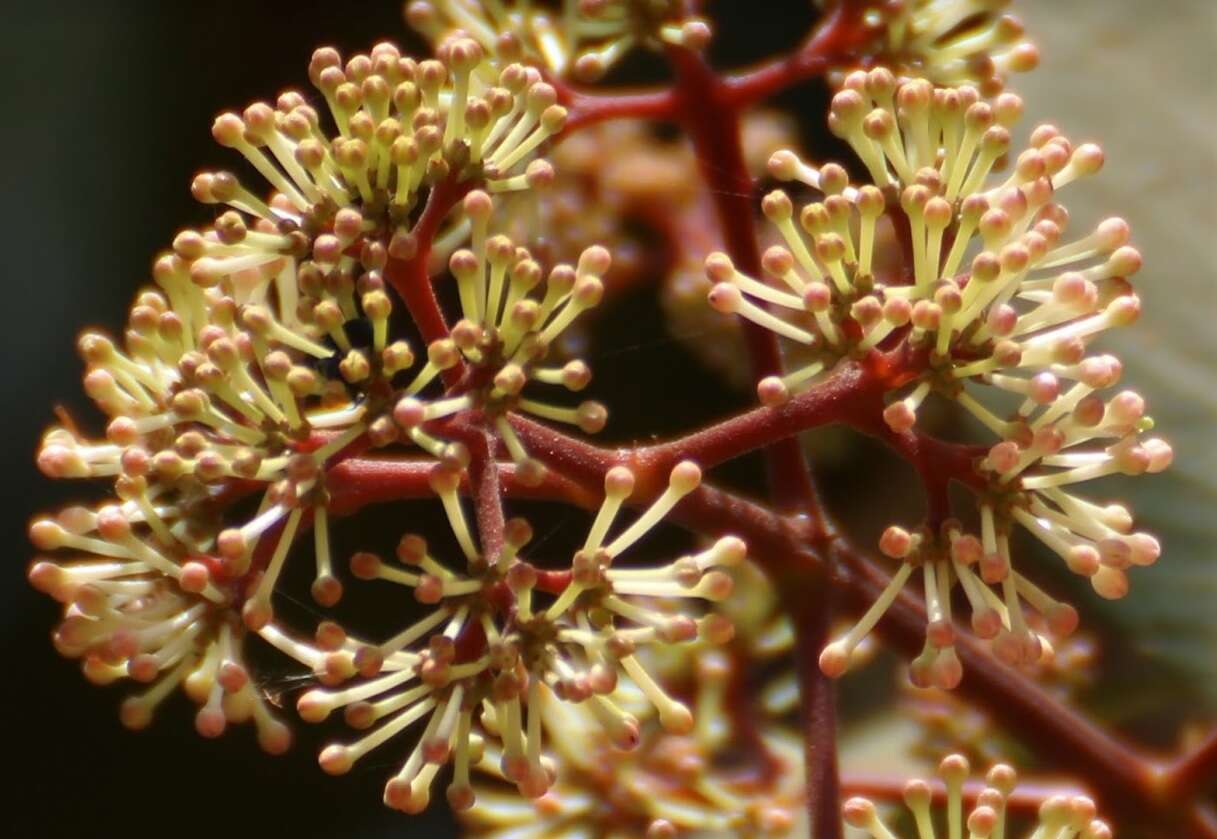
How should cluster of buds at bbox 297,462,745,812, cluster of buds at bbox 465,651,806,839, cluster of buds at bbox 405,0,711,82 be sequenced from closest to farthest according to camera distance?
cluster of buds at bbox 297,462,745,812 → cluster of buds at bbox 405,0,711,82 → cluster of buds at bbox 465,651,806,839

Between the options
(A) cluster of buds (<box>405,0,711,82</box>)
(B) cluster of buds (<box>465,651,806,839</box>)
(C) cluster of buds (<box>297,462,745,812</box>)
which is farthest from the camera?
(B) cluster of buds (<box>465,651,806,839</box>)

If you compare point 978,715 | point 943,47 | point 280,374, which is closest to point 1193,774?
point 978,715

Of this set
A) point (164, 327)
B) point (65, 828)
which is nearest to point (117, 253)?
point (65, 828)

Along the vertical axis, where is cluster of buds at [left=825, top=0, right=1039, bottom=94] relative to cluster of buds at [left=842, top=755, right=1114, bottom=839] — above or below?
above

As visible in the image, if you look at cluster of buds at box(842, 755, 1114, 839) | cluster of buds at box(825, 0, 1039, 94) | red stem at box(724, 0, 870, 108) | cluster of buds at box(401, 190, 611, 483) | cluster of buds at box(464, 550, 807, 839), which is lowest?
cluster of buds at box(464, 550, 807, 839)

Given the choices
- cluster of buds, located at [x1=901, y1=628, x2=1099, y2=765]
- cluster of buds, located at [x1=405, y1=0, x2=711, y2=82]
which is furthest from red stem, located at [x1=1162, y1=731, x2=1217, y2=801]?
cluster of buds, located at [x1=405, y1=0, x2=711, y2=82]

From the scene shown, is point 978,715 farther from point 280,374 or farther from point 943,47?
point 280,374

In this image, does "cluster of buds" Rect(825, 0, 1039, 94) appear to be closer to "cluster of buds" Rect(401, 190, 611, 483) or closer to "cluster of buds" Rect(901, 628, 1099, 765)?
"cluster of buds" Rect(401, 190, 611, 483)
